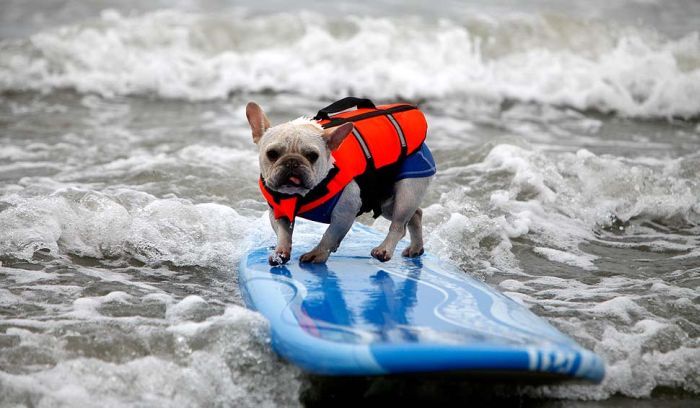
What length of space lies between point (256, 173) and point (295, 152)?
378cm

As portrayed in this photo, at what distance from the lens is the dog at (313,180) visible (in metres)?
4.36

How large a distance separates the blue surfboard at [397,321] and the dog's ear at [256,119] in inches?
31.8

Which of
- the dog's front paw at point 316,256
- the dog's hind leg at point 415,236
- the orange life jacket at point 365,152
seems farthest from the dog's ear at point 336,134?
the dog's hind leg at point 415,236

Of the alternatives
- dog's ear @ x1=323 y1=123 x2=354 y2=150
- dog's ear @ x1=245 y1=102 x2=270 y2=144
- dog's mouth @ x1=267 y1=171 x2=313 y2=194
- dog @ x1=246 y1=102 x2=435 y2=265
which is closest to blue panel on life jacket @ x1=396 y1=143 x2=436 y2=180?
dog @ x1=246 y1=102 x2=435 y2=265

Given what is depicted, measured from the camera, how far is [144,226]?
6.02 meters

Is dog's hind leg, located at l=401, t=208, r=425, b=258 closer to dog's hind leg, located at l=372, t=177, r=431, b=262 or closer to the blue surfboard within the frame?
the blue surfboard

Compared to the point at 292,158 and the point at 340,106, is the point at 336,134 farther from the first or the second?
the point at 340,106

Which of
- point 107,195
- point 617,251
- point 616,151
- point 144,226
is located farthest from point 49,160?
point 616,151

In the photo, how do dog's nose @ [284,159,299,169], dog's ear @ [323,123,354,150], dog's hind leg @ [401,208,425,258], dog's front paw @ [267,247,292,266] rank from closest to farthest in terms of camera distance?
dog's nose @ [284,159,299,169] → dog's ear @ [323,123,354,150] → dog's front paw @ [267,247,292,266] → dog's hind leg @ [401,208,425,258]

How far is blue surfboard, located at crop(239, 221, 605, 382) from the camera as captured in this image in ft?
11.2

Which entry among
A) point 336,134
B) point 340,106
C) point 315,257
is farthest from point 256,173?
point 336,134

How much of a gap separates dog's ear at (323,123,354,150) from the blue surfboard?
2.47 ft

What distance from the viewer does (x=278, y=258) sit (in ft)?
15.8

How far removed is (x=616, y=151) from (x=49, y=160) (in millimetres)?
6367
